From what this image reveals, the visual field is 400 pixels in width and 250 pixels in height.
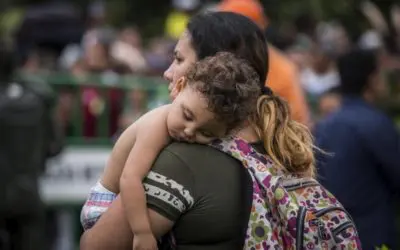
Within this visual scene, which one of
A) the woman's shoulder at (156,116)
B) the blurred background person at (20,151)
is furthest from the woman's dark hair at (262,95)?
the blurred background person at (20,151)

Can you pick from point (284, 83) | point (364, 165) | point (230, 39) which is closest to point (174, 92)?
point (230, 39)

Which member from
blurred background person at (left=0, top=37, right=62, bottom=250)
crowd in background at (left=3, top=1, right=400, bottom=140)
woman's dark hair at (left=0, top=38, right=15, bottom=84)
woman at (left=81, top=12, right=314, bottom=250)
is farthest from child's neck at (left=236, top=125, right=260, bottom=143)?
woman's dark hair at (left=0, top=38, right=15, bottom=84)

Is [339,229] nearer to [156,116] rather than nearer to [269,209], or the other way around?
[269,209]

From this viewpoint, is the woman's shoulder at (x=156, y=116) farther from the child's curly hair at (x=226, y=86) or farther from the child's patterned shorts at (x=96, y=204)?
the child's patterned shorts at (x=96, y=204)

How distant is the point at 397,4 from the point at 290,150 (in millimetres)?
6363

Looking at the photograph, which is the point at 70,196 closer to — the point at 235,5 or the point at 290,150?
the point at 235,5

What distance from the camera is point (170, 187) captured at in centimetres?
409

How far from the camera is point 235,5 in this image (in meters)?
7.47

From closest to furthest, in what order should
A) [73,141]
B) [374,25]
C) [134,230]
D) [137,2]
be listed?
[134,230] < [374,25] < [73,141] < [137,2]

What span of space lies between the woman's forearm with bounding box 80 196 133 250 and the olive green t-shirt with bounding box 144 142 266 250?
0.13m

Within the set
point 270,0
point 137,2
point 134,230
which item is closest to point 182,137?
point 134,230

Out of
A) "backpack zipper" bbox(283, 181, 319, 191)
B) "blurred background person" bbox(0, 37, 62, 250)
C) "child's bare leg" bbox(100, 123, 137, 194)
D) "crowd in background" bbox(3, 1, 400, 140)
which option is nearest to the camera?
"backpack zipper" bbox(283, 181, 319, 191)

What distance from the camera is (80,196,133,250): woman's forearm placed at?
4191 millimetres

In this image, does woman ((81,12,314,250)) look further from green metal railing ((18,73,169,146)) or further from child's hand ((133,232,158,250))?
green metal railing ((18,73,169,146))
